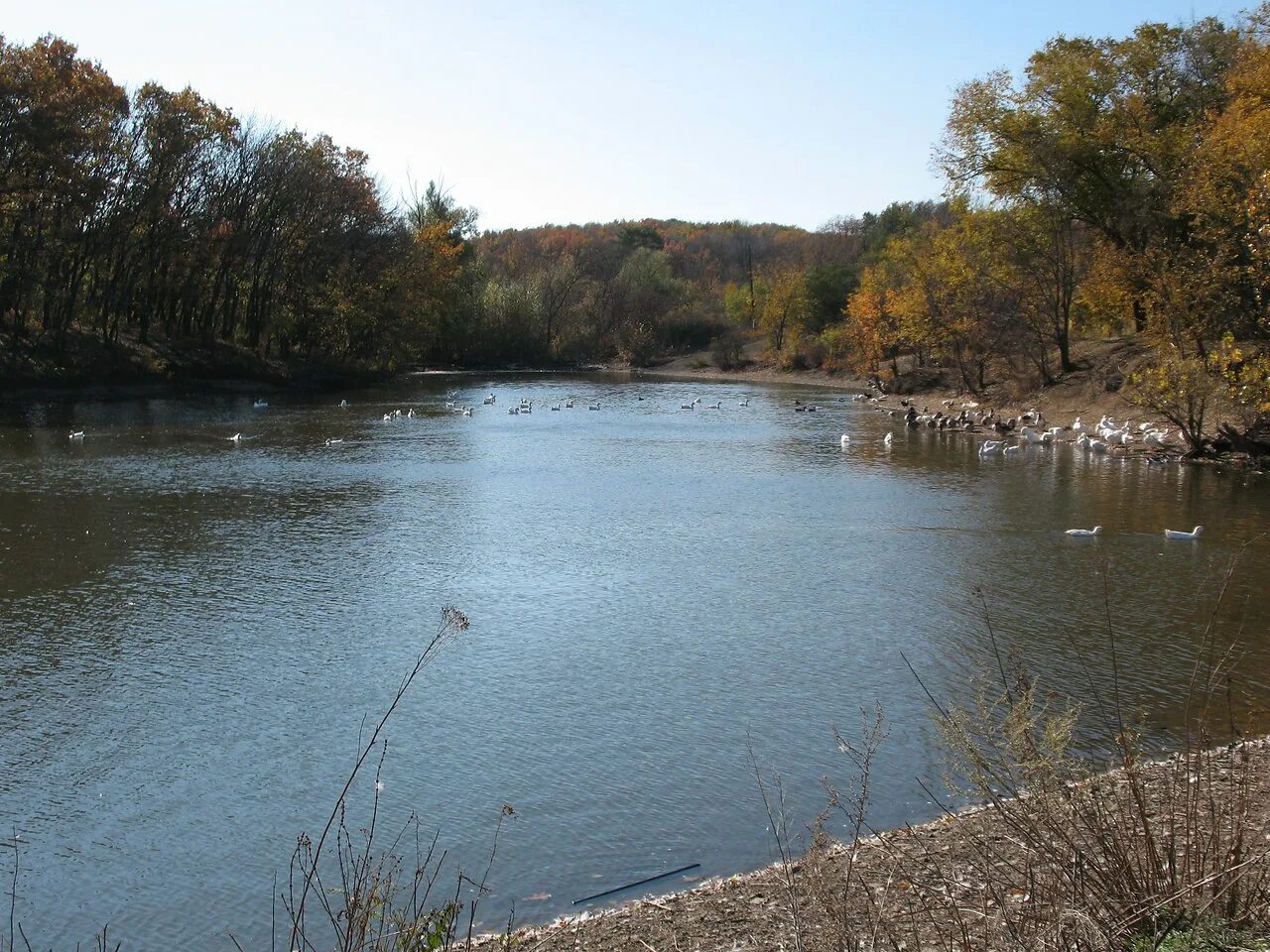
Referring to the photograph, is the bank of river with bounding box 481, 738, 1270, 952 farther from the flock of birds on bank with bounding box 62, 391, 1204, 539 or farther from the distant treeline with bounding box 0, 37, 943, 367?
the distant treeline with bounding box 0, 37, 943, 367

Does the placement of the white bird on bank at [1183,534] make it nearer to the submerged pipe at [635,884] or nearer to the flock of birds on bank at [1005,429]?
the flock of birds on bank at [1005,429]

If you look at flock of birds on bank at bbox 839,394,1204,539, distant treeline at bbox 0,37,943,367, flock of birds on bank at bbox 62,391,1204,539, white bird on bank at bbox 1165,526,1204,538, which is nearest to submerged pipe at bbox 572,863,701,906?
flock of birds on bank at bbox 62,391,1204,539

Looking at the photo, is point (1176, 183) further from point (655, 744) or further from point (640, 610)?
point (655, 744)

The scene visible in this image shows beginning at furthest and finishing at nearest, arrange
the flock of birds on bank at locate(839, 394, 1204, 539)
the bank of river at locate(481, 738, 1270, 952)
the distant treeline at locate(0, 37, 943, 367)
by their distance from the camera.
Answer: the distant treeline at locate(0, 37, 943, 367), the flock of birds on bank at locate(839, 394, 1204, 539), the bank of river at locate(481, 738, 1270, 952)

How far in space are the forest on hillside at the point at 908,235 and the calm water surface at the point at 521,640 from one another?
5632 mm

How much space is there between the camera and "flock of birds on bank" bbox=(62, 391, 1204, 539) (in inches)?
1206

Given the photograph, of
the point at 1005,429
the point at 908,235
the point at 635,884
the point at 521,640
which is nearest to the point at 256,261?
the point at 1005,429

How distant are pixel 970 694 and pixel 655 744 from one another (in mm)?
3361

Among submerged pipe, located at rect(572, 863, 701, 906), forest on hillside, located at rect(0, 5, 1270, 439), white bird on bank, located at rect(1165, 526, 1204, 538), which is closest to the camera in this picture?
submerged pipe, located at rect(572, 863, 701, 906)

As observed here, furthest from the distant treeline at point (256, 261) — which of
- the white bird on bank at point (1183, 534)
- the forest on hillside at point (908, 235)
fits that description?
the white bird on bank at point (1183, 534)

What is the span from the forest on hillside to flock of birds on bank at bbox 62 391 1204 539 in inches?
93.0

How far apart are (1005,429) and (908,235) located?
1594 inches

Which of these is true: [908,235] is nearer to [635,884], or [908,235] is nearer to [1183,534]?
[1183,534]

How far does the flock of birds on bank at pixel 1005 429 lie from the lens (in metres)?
30.6
